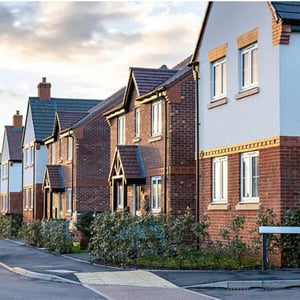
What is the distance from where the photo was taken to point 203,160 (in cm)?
2445

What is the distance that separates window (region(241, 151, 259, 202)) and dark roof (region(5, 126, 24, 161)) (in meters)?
43.2

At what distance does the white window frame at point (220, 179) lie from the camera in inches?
907

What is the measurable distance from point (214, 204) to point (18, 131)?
1766 inches

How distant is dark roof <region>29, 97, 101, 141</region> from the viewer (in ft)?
173

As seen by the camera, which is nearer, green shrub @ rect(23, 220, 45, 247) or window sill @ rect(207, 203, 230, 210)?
window sill @ rect(207, 203, 230, 210)

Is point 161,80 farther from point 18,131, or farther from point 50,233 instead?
point 18,131

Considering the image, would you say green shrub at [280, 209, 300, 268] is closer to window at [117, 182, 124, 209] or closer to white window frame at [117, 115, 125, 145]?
window at [117, 182, 124, 209]

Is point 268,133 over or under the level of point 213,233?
over

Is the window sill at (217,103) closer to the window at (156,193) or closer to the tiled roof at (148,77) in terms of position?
the window at (156,193)

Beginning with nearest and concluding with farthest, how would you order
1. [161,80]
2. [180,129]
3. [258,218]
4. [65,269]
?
[258,218], [65,269], [180,129], [161,80]

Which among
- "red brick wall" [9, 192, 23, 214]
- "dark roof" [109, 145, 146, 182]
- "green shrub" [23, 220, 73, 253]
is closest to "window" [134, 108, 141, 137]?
"dark roof" [109, 145, 146, 182]

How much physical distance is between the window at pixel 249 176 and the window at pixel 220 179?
1.18 metres

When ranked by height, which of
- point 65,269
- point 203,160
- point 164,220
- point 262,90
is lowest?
point 65,269

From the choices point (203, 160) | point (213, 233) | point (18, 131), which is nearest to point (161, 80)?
point (203, 160)
